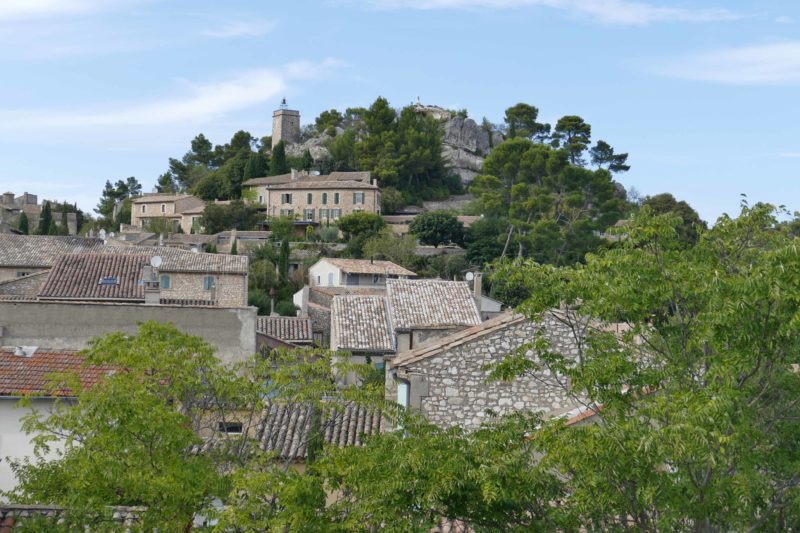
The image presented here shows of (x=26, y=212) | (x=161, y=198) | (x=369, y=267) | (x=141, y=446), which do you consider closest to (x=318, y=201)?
(x=161, y=198)

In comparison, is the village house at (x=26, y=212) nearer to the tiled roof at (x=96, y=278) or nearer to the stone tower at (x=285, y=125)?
the stone tower at (x=285, y=125)

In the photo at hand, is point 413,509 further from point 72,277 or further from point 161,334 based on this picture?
point 72,277

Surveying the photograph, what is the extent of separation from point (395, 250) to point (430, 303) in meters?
40.1

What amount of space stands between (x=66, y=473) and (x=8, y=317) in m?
12.5

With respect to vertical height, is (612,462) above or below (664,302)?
below

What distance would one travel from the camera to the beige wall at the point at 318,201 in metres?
94.9

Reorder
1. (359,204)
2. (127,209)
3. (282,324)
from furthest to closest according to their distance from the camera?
(127,209) → (359,204) → (282,324)

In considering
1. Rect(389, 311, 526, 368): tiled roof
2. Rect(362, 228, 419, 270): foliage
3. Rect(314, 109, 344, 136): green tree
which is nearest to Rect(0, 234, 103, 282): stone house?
Rect(362, 228, 419, 270): foliage

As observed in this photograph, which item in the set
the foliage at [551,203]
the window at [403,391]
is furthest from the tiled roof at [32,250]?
the window at [403,391]

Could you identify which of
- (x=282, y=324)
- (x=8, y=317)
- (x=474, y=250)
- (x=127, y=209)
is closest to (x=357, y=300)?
(x=282, y=324)

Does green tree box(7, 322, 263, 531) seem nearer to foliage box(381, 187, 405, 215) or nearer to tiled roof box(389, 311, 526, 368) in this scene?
tiled roof box(389, 311, 526, 368)

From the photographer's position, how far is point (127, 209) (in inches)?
4454

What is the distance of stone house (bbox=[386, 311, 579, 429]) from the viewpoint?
58.4ft

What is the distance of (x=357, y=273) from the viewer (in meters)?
65.6
